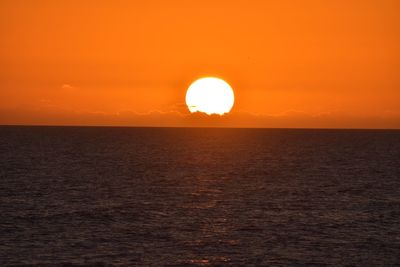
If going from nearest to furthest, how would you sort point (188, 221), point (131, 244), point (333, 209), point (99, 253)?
point (99, 253)
point (131, 244)
point (188, 221)
point (333, 209)

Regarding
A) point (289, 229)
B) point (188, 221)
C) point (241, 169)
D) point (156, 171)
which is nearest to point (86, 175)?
point (156, 171)

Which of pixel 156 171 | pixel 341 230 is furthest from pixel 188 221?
pixel 156 171

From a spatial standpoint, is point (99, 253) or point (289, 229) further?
point (289, 229)

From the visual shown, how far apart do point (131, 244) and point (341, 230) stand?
62.0 ft

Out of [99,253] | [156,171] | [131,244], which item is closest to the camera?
[99,253]

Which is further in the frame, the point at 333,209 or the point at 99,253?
the point at 333,209

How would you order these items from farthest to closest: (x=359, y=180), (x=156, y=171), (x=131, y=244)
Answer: (x=156, y=171)
(x=359, y=180)
(x=131, y=244)

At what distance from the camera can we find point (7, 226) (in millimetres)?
55219

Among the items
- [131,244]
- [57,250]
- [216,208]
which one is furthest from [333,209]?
[57,250]

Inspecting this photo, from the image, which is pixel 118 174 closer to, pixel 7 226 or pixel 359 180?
pixel 359 180

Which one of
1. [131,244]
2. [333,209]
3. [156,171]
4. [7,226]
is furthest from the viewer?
[156,171]

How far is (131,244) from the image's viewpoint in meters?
49.5

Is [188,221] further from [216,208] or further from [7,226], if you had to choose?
[7,226]

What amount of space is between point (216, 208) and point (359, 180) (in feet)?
137
